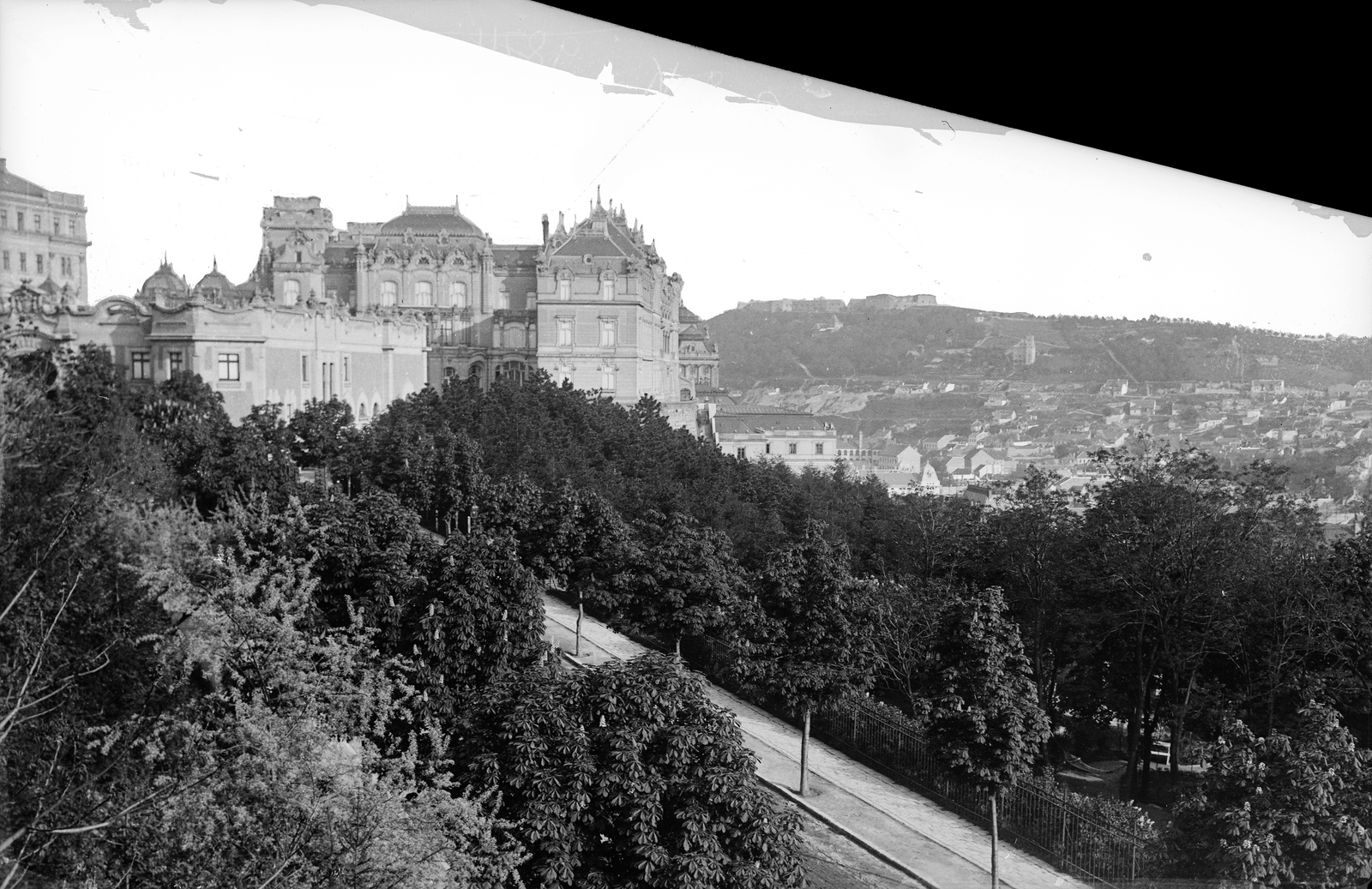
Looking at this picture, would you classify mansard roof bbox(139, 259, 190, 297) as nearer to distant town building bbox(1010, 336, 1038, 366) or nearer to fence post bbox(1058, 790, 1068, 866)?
distant town building bbox(1010, 336, 1038, 366)

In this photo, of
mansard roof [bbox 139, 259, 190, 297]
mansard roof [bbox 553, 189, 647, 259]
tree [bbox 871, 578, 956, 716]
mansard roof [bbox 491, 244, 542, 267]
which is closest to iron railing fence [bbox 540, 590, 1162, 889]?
tree [bbox 871, 578, 956, 716]

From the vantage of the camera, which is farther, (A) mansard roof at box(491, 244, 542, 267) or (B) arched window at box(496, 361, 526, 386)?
(A) mansard roof at box(491, 244, 542, 267)

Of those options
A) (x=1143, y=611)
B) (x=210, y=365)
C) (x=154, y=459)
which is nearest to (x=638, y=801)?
(x=1143, y=611)

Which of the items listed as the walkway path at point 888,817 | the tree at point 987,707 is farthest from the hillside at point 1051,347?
the walkway path at point 888,817

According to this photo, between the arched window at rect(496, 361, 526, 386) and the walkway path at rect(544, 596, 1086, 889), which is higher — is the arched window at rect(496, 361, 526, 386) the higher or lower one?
the higher one

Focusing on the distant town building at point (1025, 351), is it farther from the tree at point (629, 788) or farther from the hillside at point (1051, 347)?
the tree at point (629, 788)

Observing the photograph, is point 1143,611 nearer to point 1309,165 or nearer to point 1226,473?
point 1226,473
